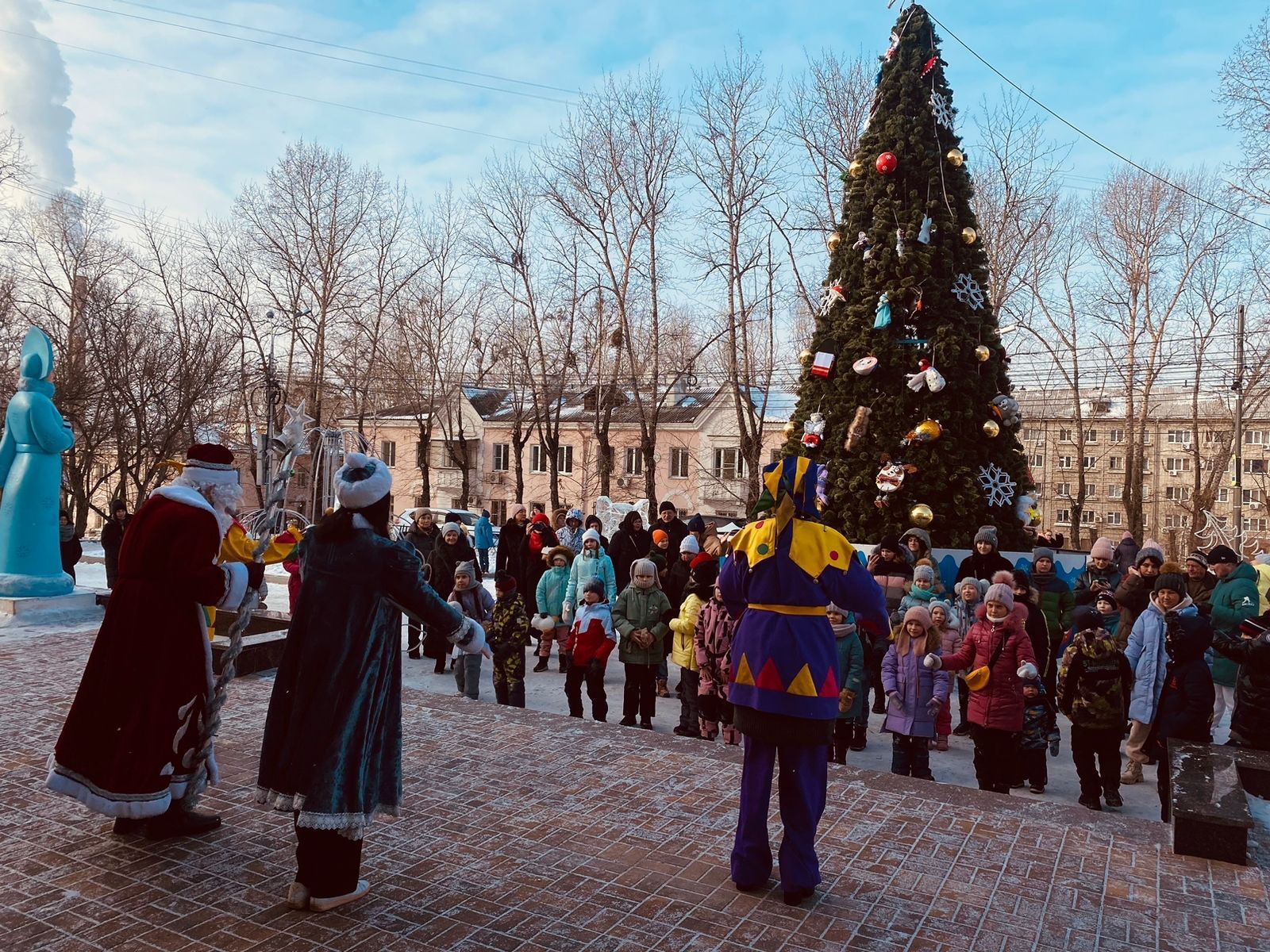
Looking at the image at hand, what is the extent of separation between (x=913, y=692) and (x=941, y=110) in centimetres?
907

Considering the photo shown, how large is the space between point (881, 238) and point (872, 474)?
3.22m

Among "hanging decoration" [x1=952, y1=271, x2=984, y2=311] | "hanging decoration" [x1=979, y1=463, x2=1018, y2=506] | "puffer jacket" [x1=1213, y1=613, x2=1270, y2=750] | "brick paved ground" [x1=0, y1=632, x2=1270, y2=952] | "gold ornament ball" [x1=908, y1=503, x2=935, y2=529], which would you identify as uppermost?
"hanging decoration" [x1=952, y1=271, x2=984, y2=311]

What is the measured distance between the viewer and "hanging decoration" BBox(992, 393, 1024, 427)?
41.7ft

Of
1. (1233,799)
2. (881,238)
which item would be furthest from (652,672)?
(881,238)

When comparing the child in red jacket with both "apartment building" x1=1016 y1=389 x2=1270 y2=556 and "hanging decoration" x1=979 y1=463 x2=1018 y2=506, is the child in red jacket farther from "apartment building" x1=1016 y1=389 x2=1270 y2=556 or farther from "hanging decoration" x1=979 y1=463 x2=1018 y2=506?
"apartment building" x1=1016 y1=389 x2=1270 y2=556

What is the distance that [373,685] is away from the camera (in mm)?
4094

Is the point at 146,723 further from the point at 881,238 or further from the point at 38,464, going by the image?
the point at 881,238

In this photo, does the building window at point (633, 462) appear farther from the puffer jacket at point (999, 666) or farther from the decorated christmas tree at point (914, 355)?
the puffer jacket at point (999, 666)

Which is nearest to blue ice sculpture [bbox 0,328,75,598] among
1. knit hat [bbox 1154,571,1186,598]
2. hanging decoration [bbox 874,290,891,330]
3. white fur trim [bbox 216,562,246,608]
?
white fur trim [bbox 216,562,246,608]

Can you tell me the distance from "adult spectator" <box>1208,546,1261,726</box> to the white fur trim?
7.96 m

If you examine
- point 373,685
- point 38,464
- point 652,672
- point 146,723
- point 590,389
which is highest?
point 590,389

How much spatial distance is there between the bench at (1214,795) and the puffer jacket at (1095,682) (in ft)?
1.67

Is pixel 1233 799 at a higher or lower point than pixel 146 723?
lower

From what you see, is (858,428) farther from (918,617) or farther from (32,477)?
(32,477)
